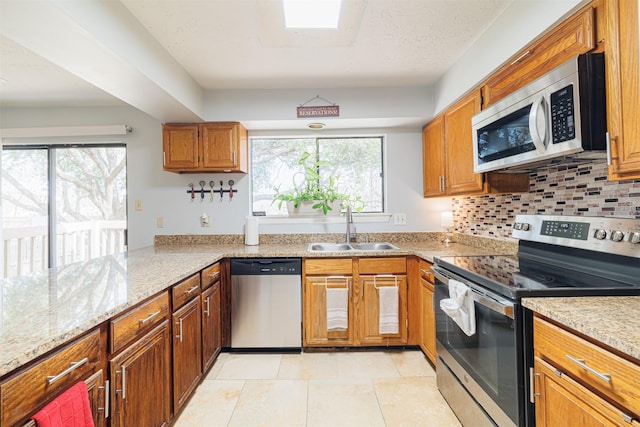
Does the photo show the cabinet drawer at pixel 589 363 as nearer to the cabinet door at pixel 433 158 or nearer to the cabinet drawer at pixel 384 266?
the cabinet drawer at pixel 384 266

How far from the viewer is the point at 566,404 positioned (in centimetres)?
96

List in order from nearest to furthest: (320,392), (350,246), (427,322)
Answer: (320,392)
(427,322)
(350,246)

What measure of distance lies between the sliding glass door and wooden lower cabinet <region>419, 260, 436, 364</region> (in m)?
2.90

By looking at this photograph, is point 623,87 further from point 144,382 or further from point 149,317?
point 144,382

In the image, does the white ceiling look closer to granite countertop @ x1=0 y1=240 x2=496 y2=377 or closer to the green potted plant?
the green potted plant

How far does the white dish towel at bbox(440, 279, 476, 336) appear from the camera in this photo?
1455 mm

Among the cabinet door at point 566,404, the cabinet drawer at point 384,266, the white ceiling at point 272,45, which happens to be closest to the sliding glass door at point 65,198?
the white ceiling at point 272,45

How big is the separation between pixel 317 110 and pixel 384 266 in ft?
4.87

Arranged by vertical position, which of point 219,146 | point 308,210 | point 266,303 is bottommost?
point 266,303

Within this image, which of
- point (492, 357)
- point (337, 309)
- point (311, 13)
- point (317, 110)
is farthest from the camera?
point (317, 110)

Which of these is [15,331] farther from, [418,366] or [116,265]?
[418,366]

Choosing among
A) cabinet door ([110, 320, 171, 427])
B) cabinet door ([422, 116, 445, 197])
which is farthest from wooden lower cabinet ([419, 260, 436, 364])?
cabinet door ([110, 320, 171, 427])

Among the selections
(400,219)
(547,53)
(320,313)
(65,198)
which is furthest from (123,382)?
(65,198)

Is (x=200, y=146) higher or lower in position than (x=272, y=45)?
lower
